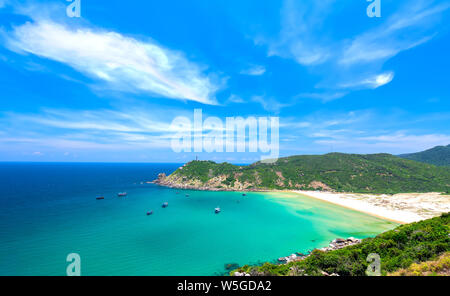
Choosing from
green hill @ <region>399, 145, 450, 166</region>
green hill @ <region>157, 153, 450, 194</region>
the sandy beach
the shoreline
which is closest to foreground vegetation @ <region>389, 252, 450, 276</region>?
the shoreline

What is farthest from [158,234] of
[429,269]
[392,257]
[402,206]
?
[402,206]

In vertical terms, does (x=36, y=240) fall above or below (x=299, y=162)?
below

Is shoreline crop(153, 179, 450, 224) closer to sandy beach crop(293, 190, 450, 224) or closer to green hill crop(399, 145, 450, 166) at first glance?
sandy beach crop(293, 190, 450, 224)

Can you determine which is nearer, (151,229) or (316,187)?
(151,229)

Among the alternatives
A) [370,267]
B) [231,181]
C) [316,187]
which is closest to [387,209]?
[316,187]
